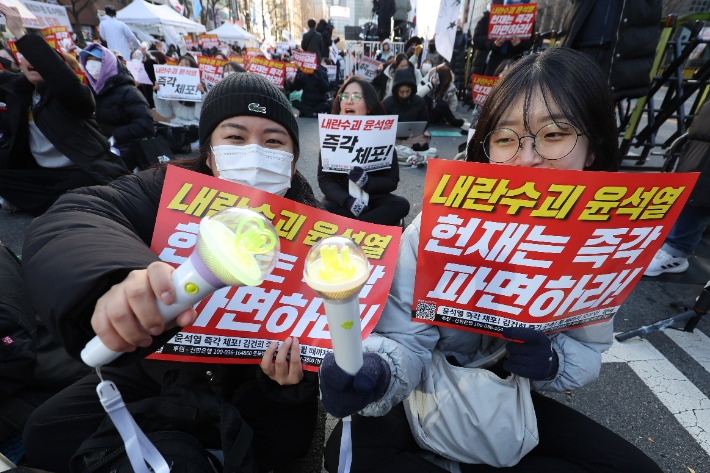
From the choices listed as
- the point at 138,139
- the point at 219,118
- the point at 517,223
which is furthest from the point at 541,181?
the point at 138,139

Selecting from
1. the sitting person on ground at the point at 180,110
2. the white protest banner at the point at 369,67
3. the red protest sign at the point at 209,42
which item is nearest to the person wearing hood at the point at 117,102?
the sitting person on ground at the point at 180,110

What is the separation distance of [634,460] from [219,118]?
7.21ft

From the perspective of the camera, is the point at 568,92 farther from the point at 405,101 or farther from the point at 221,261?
the point at 405,101

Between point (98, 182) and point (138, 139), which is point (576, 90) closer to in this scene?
point (98, 182)

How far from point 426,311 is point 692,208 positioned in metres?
3.60

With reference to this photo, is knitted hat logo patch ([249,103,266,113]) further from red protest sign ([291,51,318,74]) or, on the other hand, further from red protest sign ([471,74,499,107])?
red protest sign ([291,51,318,74])

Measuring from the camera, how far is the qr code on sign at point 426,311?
1.21 m

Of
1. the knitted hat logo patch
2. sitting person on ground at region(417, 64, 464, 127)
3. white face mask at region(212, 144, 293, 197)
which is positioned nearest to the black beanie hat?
the knitted hat logo patch

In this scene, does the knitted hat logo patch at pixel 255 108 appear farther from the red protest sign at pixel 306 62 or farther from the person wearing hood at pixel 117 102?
the red protest sign at pixel 306 62

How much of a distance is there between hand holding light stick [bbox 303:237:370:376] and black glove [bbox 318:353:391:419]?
26cm

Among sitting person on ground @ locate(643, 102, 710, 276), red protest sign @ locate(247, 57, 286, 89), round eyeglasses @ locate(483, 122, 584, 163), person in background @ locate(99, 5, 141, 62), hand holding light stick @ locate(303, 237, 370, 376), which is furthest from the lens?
person in background @ locate(99, 5, 141, 62)

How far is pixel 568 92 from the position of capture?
1182 millimetres

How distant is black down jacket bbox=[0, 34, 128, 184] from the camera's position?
3.40m

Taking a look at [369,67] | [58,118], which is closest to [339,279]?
[58,118]
